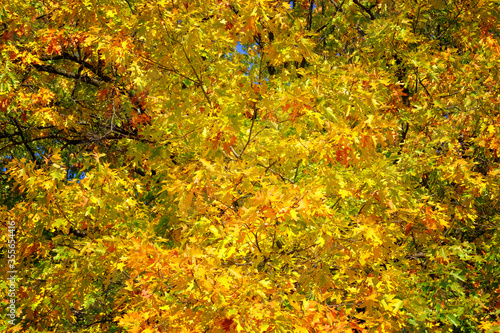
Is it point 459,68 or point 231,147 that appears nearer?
point 231,147

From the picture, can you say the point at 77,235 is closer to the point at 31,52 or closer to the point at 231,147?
the point at 31,52

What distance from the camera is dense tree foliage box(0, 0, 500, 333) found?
3.21 metres

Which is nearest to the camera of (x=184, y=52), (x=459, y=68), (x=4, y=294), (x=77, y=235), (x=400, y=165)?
(x=184, y=52)

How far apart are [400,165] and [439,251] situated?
1045mm

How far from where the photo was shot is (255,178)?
3.41 metres

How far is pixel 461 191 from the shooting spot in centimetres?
638

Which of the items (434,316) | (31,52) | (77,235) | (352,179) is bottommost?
(434,316)

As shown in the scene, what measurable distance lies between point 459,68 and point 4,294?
7274 millimetres

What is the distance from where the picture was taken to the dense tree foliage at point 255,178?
3.21 meters

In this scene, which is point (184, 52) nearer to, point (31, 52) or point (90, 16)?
point (90, 16)

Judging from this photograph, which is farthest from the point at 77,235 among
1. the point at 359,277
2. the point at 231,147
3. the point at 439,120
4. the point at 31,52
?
the point at 439,120

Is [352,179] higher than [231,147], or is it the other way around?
[231,147]

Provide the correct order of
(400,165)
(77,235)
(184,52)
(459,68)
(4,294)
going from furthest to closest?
(77,235) < (4,294) < (459,68) < (400,165) < (184,52)

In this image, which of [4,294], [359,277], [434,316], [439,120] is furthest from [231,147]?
[4,294]
